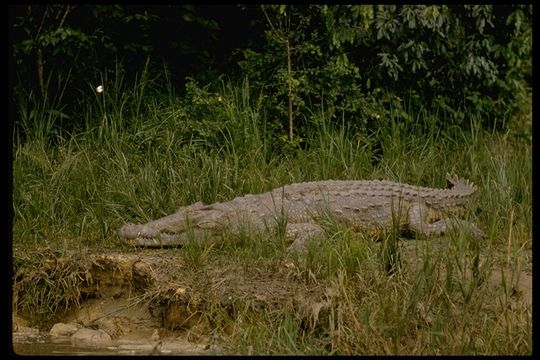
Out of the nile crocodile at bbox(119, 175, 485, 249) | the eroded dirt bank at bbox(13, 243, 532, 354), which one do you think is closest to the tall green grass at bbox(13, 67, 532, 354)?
the eroded dirt bank at bbox(13, 243, 532, 354)

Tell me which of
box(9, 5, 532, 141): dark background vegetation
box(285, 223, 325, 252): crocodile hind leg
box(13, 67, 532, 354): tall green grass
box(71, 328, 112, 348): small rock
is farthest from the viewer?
box(9, 5, 532, 141): dark background vegetation

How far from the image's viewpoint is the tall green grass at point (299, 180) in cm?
575

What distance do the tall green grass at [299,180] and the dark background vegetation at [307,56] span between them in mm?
269

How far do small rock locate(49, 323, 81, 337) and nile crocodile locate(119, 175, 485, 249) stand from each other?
0.95 meters

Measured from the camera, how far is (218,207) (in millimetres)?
7984

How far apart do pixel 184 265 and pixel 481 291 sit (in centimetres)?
216

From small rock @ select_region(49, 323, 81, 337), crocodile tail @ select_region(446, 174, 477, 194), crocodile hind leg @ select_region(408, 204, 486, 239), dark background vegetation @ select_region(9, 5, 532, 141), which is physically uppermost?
dark background vegetation @ select_region(9, 5, 532, 141)

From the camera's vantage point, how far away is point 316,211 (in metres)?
8.10

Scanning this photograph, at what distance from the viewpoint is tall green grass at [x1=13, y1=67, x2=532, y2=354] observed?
5.75 meters

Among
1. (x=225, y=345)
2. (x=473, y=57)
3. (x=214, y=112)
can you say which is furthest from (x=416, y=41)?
(x=225, y=345)

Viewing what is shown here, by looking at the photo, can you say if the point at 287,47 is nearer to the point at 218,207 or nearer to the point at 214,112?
the point at 214,112

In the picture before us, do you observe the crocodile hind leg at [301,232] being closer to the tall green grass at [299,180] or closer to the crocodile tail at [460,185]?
the tall green grass at [299,180]

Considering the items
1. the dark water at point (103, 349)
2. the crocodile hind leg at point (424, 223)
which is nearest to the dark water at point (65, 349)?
the dark water at point (103, 349)

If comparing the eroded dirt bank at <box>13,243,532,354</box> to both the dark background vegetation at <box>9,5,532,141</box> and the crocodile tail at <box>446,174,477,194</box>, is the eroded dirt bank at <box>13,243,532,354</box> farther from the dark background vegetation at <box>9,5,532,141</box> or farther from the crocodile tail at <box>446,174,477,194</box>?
the dark background vegetation at <box>9,5,532,141</box>
